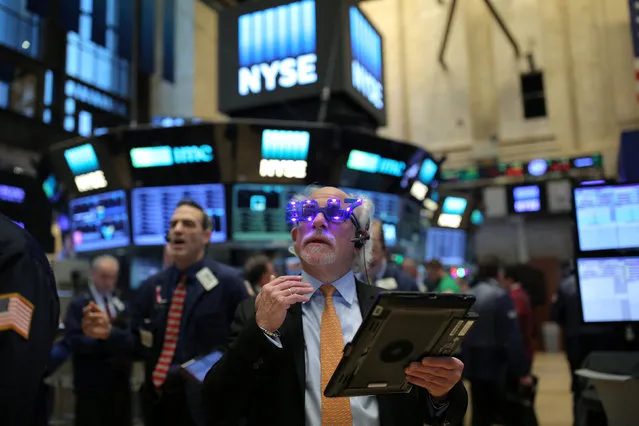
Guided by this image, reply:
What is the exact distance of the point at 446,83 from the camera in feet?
55.5

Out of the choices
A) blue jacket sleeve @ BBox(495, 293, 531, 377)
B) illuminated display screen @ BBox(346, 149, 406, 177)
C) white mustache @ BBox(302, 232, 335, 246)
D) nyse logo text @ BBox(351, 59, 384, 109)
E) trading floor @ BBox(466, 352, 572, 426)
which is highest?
nyse logo text @ BBox(351, 59, 384, 109)

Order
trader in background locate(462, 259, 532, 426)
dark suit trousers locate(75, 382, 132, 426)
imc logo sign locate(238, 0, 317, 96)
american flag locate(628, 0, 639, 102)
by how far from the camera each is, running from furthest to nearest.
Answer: imc logo sign locate(238, 0, 317, 96), american flag locate(628, 0, 639, 102), trader in background locate(462, 259, 532, 426), dark suit trousers locate(75, 382, 132, 426)

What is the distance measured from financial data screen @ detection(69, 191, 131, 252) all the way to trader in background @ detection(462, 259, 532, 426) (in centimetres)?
536

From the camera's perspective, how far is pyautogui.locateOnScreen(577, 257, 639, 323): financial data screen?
3277 millimetres

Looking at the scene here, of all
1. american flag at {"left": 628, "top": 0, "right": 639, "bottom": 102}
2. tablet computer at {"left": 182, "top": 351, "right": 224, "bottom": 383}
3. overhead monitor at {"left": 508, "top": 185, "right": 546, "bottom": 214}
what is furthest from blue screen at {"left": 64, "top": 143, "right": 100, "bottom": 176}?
overhead monitor at {"left": 508, "top": 185, "right": 546, "bottom": 214}

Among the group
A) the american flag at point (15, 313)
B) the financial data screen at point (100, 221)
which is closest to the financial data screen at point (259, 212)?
the financial data screen at point (100, 221)

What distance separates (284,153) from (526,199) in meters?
8.85

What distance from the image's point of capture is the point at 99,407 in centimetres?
443

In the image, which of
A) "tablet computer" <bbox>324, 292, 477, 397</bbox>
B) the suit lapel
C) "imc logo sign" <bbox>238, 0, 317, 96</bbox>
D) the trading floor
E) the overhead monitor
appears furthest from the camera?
the overhead monitor

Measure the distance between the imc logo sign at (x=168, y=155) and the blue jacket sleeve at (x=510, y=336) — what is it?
4706 millimetres

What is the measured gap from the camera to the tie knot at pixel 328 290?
2.04 metres

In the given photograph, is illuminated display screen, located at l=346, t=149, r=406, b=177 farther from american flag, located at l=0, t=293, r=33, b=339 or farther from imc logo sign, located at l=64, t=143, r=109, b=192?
american flag, located at l=0, t=293, r=33, b=339

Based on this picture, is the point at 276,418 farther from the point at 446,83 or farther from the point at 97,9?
the point at 446,83

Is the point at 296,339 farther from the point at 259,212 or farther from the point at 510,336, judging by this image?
the point at 259,212
